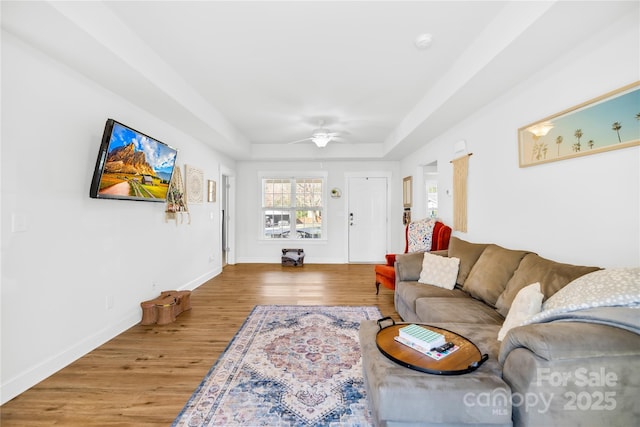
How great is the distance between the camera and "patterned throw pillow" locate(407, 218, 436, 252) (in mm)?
4090

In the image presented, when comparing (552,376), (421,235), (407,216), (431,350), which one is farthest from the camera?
(407,216)

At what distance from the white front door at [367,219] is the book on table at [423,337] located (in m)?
4.83

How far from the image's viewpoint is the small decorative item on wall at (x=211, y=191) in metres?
4.94

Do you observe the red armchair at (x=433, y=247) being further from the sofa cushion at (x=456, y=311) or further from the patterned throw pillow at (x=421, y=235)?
the sofa cushion at (x=456, y=311)

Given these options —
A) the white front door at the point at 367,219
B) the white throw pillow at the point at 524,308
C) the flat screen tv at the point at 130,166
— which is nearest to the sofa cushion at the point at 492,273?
the white throw pillow at the point at 524,308

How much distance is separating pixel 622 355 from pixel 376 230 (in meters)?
5.36

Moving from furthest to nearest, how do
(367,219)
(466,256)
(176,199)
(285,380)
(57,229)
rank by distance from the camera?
(367,219), (176,199), (466,256), (57,229), (285,380)

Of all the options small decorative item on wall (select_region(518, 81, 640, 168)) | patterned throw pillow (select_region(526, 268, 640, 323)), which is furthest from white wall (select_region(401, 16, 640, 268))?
patterned throw pillow (select_region(526, 268, 640, 323))

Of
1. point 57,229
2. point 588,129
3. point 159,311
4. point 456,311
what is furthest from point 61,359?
point 588,129

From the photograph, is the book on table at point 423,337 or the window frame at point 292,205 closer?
the book on table at point 423,337

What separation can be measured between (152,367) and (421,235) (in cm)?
354

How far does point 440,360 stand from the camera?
1.40 m

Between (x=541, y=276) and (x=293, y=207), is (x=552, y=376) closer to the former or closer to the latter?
(x=541, y=276)

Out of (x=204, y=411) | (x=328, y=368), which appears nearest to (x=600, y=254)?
(x=328, y=368)
